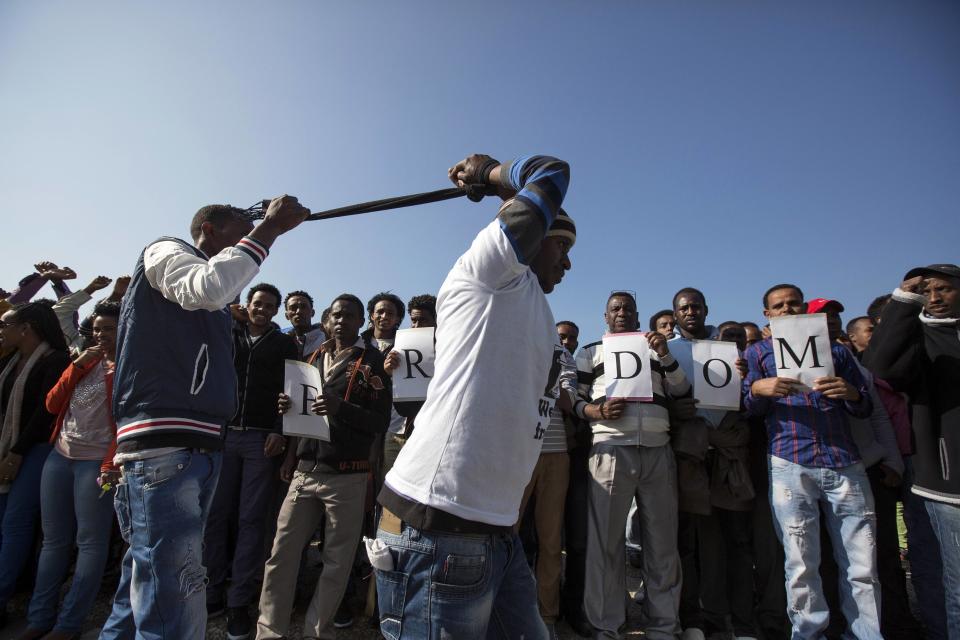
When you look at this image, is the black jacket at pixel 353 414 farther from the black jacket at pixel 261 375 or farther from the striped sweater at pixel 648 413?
the striped sweater at pixel 648 413

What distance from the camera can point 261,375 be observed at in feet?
14.9

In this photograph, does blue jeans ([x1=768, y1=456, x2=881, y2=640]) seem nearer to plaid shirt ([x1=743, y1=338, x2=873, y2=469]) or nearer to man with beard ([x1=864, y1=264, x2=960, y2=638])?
plaid shirt ([x1=743, y1=338, x2=873, y2=469])

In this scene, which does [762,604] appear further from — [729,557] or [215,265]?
[215,265]

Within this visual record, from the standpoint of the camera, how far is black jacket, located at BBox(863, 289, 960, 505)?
308cm

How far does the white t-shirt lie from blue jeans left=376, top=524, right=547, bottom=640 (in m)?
0.10

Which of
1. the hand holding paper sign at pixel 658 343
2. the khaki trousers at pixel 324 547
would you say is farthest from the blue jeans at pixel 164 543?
the hand holding paper sign at pixel 658 343

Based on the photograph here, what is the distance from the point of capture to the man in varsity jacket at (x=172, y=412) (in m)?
2.14

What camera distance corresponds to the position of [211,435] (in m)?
2.43

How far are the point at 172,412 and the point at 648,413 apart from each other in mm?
3501

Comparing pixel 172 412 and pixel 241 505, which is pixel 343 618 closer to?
pixel 241 505

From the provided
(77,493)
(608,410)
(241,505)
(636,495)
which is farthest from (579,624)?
(77,493)

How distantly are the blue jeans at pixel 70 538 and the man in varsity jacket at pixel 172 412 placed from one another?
145cm

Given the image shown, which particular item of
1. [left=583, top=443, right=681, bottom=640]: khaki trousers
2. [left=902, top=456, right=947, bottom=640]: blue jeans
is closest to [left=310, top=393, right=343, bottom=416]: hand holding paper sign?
[left=583, top=443, right=681, bottom=640]: khaki trousers

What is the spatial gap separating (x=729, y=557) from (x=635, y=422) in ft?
4.66
